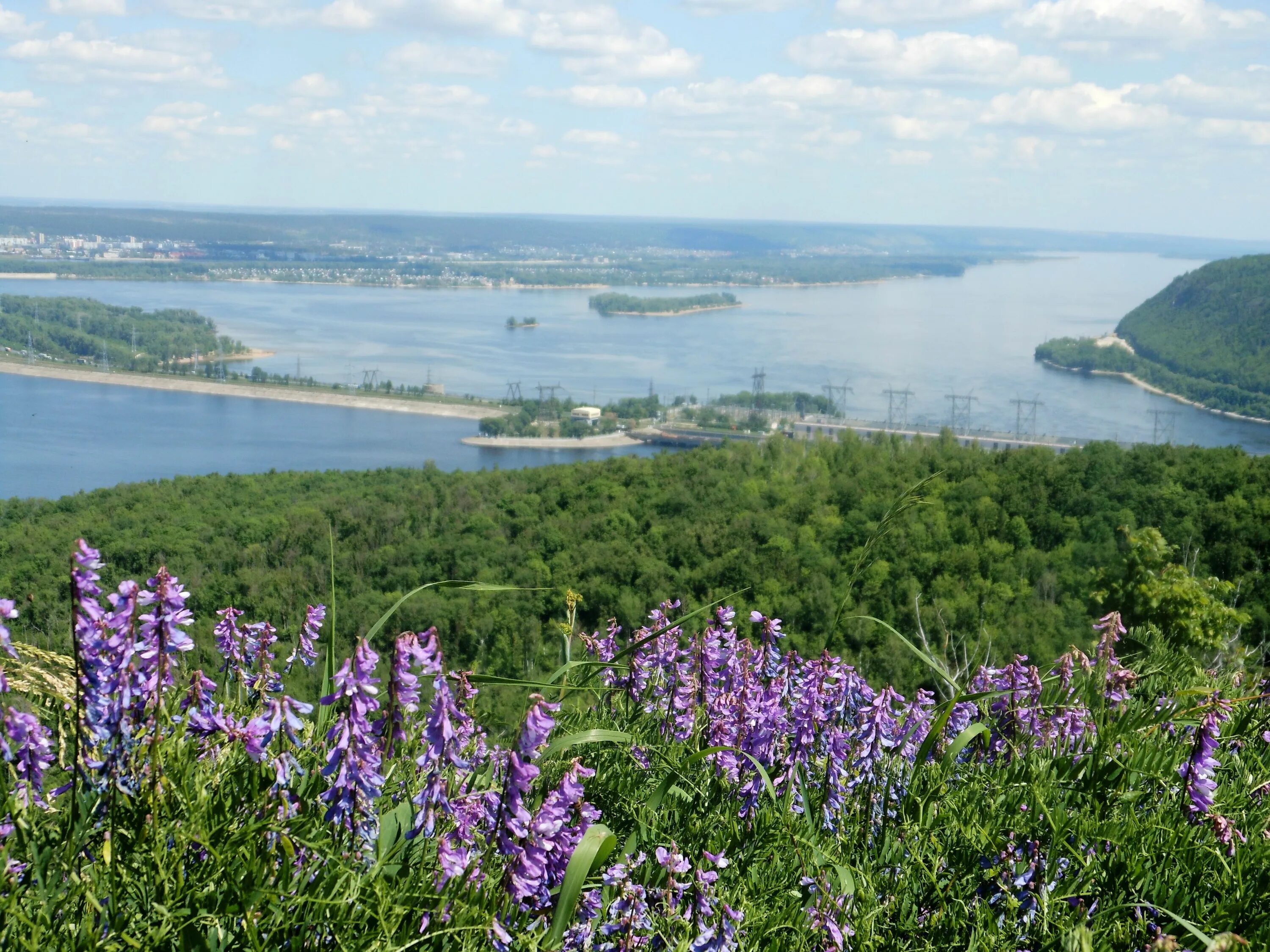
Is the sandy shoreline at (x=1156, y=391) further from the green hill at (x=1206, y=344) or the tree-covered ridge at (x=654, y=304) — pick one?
the tree-covered ridge at (x=654, y=304)

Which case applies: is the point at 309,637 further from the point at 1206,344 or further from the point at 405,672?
the point at 1206,344

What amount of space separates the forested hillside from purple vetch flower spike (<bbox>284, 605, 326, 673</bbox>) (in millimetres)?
8111

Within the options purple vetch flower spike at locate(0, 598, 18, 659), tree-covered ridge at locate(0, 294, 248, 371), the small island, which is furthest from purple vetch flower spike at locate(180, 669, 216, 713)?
the small island

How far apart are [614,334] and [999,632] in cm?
6251

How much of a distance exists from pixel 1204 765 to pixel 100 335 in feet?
199

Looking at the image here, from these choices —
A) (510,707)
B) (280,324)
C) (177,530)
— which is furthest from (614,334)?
(510,707)

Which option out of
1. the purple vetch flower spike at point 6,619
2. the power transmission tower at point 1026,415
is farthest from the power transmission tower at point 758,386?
the purple vetch flower spike at point 6,619

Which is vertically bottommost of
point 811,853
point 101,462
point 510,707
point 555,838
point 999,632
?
point 101,462

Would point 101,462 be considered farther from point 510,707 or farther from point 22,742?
point 22,742

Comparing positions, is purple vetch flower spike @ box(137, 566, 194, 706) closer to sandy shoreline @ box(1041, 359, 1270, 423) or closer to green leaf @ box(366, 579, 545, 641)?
green leaf @ box(366, 579, 545, 641)

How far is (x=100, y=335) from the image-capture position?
54.8 metres

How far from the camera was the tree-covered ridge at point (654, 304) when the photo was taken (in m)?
83.9

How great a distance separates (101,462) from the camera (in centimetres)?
3253

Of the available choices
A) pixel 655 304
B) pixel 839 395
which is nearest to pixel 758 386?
pixel 839 395
